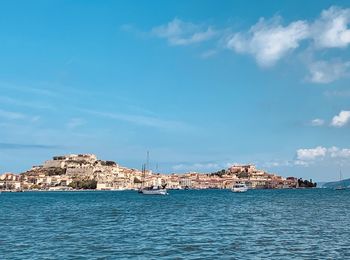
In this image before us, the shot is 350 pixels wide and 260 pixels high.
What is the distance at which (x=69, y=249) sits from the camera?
1228 inches

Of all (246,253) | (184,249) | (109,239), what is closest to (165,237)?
(109,239)

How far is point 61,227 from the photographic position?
46.3 metres

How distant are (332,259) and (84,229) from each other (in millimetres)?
23218

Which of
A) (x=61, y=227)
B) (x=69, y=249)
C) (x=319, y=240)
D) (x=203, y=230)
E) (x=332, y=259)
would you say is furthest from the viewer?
(x=61, y=227)

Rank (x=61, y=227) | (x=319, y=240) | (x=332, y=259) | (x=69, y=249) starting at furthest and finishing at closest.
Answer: (x=61, y=227), (x=319, y=240), (x=69, y=249), (x=332, y=259)

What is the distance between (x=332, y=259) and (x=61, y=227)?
26782 millimetres

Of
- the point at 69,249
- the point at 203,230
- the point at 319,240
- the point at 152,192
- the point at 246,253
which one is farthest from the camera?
the point at 152,192

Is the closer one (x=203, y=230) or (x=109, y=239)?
(x=109, y=239)

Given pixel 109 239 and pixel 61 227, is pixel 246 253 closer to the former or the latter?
pixel 109 239

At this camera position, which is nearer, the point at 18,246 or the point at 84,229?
the point at 18,246

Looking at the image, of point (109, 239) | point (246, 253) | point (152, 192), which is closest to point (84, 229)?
point (109, 239)

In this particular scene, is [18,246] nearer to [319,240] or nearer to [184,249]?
[184,249]

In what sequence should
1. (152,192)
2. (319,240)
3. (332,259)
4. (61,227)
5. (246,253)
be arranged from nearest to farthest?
(332,259), (246,253), (319,240), (61,227), (152,192)

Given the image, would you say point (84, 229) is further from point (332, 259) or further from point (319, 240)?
point (332, 259)
